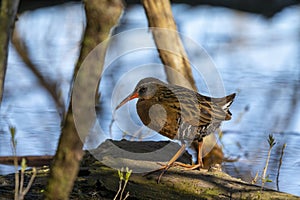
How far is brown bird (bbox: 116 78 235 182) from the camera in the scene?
15.1 ft

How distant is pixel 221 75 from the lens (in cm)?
742

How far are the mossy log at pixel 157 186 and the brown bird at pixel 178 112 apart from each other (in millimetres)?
388

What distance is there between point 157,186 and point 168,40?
2585 mm

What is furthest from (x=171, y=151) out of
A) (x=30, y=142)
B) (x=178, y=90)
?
(x=30, y=142)

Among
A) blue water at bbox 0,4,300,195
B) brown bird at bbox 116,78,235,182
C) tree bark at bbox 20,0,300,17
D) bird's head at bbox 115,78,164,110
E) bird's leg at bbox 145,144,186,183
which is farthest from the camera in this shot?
tree bark at bbox 20,0,300,17

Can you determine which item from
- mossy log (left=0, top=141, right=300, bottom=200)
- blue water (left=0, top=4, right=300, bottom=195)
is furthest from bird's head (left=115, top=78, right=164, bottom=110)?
blue water (left=0, top=4, right=300, bottom=195)

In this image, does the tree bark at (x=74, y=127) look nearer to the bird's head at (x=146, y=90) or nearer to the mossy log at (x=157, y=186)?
the mossy log at (x=157, y=186)

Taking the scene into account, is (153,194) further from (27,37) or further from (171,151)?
(27,37)

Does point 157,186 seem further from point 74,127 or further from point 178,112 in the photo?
point 74,127

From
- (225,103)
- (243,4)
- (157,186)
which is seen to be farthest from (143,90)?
(243,4)

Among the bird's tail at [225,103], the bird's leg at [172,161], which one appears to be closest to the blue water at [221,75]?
the bird's tail at [225,103]

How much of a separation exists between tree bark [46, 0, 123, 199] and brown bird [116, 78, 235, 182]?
1.61 m

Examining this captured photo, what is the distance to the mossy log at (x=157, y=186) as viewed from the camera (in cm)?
393

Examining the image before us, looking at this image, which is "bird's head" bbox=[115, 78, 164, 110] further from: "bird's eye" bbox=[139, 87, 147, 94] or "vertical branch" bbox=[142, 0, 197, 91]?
"vertical branch" bbox=[142, 0, 197, 91]
